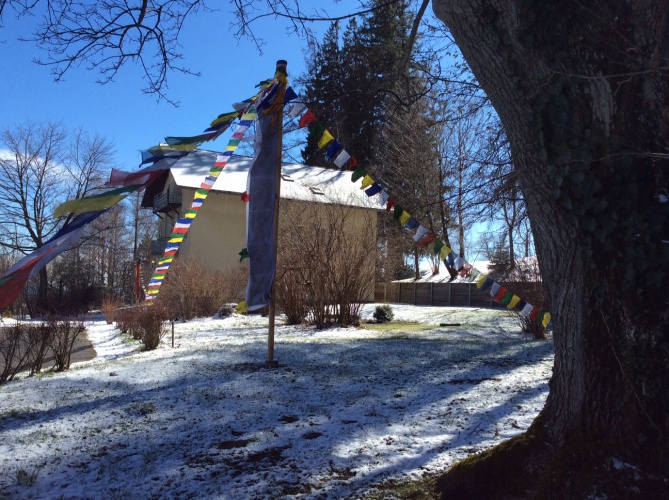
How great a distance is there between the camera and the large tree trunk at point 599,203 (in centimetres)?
259

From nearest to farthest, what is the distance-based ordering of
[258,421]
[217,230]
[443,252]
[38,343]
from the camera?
[258,421]
[38,343]
[443,252]
[217,230]

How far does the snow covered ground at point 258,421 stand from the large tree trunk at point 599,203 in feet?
4.01

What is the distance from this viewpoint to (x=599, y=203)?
8.58ft

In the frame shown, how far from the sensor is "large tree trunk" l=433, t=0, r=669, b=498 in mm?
2586

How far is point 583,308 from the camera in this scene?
9.04 ft

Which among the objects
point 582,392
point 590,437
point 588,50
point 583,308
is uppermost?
point 588,50

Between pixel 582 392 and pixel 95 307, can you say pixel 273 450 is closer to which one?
pixel 582 392

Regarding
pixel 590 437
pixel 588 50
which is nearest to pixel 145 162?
pixel 588 50

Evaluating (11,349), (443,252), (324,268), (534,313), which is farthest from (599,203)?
(324,268)

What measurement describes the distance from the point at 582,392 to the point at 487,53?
76.8 inches

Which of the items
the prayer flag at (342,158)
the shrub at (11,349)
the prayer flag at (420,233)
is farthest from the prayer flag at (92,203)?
the prayer flag at (420,233)

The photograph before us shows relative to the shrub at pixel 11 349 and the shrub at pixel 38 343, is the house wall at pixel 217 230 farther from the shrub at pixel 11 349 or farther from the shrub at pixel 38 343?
the shrub at pixel 11 349

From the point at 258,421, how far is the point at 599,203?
11.2ft

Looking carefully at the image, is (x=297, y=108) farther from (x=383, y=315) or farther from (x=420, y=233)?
(x=383, y=315)
